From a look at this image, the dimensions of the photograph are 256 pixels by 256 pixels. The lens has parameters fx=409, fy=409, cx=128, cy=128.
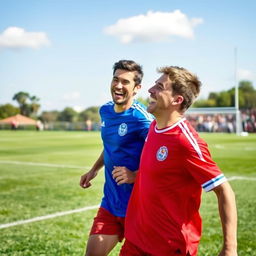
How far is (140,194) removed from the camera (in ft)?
10.2

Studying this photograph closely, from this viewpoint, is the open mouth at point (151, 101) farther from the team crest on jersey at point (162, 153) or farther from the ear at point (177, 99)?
the team crest on jersey at point (162, 153)

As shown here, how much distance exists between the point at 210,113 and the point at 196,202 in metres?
54.4

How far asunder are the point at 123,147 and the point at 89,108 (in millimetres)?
126494

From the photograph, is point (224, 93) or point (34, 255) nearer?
point (34, 255)

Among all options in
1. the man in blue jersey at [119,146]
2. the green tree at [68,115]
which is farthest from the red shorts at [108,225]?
the green tree at [68,115]

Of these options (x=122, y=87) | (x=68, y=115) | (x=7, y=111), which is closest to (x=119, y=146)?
(x=122, y=87)

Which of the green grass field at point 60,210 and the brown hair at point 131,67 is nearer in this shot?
the brown hair at point 131,67

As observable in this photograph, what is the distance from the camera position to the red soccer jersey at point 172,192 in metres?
2.80

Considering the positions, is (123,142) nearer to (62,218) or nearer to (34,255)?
(34,255)

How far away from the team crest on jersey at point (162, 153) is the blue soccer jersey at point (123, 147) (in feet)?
3.37

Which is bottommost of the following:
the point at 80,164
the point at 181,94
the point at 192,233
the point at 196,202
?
the point at 80,164

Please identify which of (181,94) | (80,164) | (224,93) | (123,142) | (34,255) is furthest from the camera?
(224,93)

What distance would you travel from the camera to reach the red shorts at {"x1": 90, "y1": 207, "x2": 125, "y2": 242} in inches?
155

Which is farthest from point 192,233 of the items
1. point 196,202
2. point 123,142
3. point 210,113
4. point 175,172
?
point 210,113
